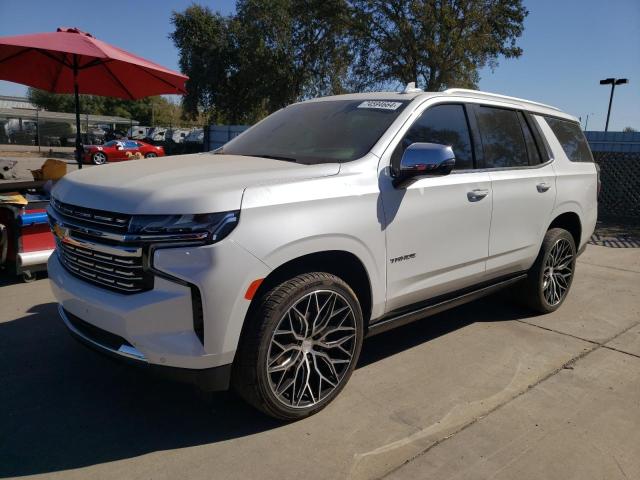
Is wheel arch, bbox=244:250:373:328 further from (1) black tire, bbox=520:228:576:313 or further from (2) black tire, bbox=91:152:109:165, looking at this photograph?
(2) black tire, bbox=91:152:109:165

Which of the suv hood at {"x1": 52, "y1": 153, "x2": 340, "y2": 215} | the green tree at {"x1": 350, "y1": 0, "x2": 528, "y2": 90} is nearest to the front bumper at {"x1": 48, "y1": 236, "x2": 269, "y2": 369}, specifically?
the suv hood at {"x1": 52, "y1": 153, "x2": 340, "y2": 215}

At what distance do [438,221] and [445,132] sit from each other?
0.69m

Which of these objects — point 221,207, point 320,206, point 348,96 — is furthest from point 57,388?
point 348,96

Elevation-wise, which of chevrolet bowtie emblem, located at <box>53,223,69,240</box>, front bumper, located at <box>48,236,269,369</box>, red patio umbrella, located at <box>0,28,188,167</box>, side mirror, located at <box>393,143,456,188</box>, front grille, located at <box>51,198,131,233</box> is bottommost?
front bumper, located at <box>48,236,269,369</box>

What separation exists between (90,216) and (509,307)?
13.2 feet

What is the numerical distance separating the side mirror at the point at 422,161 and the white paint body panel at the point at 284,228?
0.33 ft

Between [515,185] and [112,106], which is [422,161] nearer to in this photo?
[515,185]

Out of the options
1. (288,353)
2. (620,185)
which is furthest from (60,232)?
(620,185)

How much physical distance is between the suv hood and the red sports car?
2509 centimetres

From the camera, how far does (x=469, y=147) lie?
382 cm

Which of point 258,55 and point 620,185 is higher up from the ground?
point 258,55

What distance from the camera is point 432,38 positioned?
20859 millimetres

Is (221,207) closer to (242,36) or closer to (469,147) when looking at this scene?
(469,147)

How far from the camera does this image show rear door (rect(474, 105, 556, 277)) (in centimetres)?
396
